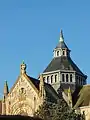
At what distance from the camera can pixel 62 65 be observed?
98.9 m

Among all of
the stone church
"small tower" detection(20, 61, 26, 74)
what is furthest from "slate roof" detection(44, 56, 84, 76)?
"small tower" detection(20, 61, 26, 74)

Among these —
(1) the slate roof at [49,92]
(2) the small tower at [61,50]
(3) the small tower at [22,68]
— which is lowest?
(1) the slate roof at [49,92]

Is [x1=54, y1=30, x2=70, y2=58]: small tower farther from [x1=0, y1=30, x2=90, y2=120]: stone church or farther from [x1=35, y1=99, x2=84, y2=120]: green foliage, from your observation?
[x1=35, y1=99, x2=84, y2=120]: green foliage

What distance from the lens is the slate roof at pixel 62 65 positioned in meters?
98.7

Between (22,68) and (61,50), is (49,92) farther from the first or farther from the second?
(61,50)

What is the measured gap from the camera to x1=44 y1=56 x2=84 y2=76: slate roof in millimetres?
98688

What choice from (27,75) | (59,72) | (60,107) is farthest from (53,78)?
(60,107)

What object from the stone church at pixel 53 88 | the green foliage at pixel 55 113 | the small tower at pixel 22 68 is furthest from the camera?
the small tower at pixel 22 68

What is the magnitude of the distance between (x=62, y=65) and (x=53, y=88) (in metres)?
6.40

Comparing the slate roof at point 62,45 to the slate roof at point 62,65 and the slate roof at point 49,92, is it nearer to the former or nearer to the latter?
the slate roof at point 62,65

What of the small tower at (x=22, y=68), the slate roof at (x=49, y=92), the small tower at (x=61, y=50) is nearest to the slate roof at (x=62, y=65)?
the small tower at (x=61, y=50)

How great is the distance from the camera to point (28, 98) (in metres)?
85.2

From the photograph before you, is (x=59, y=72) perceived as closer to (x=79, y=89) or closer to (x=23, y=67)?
(x=79, y=89)

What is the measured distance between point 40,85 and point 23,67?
6296 millimetres
